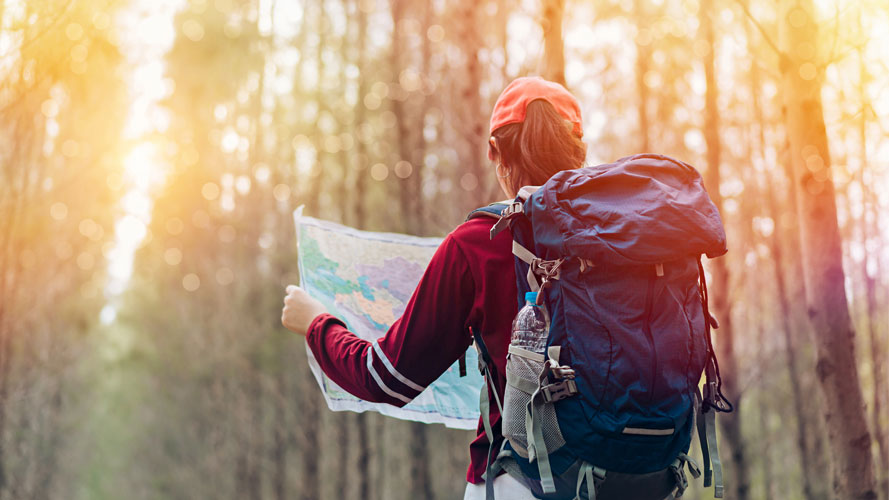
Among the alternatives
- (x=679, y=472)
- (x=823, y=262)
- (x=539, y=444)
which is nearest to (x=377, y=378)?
(x=539, y=444)

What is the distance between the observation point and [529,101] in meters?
2.03

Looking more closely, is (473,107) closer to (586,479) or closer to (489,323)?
(489,323)

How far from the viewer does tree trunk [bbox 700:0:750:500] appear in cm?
712

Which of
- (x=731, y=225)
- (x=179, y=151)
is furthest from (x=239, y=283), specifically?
(x=731, y=225)

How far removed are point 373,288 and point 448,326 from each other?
1.01 m

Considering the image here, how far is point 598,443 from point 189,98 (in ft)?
57.3

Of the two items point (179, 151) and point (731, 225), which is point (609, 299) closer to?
point (731, 225)

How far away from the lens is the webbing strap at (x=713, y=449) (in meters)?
1.80

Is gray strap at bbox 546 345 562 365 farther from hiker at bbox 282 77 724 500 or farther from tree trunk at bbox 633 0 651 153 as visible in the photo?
tree trunk at bbox 633 0 651 153

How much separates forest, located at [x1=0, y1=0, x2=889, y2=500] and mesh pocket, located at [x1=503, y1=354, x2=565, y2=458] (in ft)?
8.37

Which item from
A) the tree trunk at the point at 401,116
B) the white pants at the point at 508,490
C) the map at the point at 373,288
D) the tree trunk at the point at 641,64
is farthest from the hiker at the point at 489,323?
the tree trunk at the point at 401,116

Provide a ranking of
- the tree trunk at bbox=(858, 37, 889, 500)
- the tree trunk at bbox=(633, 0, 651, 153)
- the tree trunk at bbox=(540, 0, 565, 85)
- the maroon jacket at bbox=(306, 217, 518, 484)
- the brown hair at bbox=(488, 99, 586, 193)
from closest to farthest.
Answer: the maroon jacket at bbox=(306, 217, 518, 484)
the brown hair at bbox=(488, 99, 586, 193)
the tree trunk at bbox=(540, 0, 565, 85)
the tree trunk at bbox=(858, 37, 889, 500)
the tree trunk at bbox=(633, 0, 651, 153)

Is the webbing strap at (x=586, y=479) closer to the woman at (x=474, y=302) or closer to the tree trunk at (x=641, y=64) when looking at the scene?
the woman at (x=474, y=302)

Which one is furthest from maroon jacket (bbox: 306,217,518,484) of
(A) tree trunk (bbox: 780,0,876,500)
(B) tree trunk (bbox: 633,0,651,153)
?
(B) tree trunk (bbox: 633,0,651,153)
